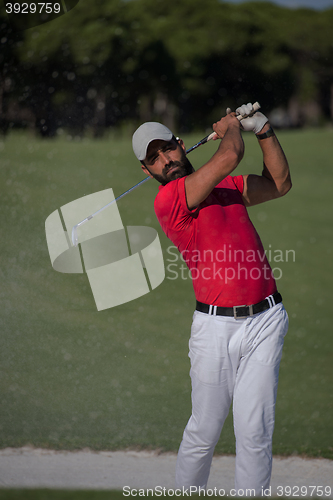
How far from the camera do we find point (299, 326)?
800cm

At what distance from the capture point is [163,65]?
31484 mm

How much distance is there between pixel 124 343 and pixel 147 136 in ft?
15.6

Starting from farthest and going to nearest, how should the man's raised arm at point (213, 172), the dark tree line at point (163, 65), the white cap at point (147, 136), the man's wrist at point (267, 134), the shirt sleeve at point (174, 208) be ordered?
the dark tree line at point (163, 65), the man's wrist at point (267, 134), the white cap at point (147, 136), the shirt sleeve at point (174, 208), the man's raised arm at point (213, 172)

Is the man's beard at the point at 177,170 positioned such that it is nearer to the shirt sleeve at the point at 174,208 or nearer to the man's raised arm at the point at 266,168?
the shirt sleeve at the point at 174,208

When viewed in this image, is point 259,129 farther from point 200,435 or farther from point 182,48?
point 182,48

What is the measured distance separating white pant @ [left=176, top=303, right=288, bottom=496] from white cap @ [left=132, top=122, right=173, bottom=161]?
0.93 m

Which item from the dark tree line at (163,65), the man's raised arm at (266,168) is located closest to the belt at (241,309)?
the man's raised arm at (266,168)

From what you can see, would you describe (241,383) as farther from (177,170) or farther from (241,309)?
(177,170)

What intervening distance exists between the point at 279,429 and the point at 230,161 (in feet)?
9.31

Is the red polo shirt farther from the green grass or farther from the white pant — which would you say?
the green grass

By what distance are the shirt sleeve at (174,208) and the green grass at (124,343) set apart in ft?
6.80

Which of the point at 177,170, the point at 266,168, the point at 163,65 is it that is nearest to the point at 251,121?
the point at 266,168

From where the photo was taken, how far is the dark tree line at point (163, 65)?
27.2 metres

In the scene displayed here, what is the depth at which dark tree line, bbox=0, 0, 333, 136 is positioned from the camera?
27.2 metres
